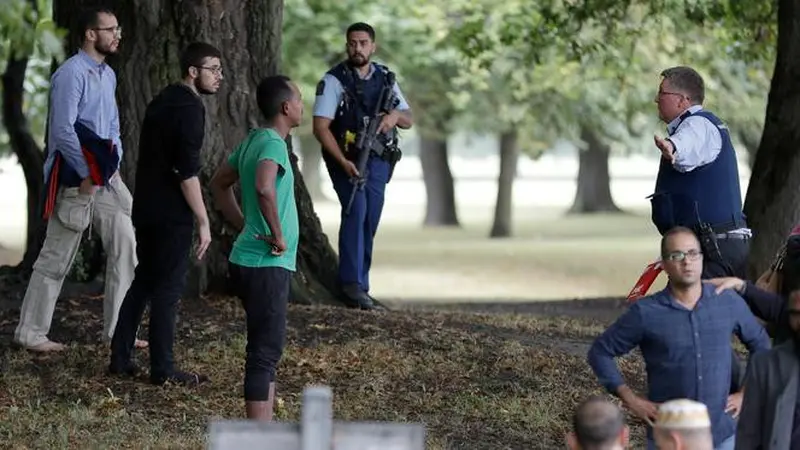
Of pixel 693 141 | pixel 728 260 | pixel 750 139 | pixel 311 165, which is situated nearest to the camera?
pixel 693 141

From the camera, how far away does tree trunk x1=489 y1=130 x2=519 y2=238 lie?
39469 millimetres

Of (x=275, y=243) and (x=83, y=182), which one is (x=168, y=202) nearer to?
(x=83, y=182)

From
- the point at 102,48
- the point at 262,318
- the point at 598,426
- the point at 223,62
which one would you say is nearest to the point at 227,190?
the point at 262,318

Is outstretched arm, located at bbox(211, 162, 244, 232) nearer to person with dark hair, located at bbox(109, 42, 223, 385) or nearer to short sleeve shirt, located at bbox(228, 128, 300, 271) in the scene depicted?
short sleeve shirt, located at bbox(228, 128, 300, 271)

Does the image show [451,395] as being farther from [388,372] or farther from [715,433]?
[715,433]

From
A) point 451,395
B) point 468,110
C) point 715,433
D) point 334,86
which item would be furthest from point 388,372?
point 468,110

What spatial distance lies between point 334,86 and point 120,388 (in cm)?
329

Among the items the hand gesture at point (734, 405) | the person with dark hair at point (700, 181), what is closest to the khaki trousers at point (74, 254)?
the person with dark hair at point (700, 181)

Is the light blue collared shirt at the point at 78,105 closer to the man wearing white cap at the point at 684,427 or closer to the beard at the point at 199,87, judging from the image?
the beard at the point at 199,87

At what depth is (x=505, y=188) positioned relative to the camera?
131ft

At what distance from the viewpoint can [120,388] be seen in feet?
28.7

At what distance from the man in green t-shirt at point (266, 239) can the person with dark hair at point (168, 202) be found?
34.8 inches

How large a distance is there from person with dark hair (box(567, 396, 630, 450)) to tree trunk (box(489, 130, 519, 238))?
3462 centimetres

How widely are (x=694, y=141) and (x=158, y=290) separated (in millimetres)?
2876
